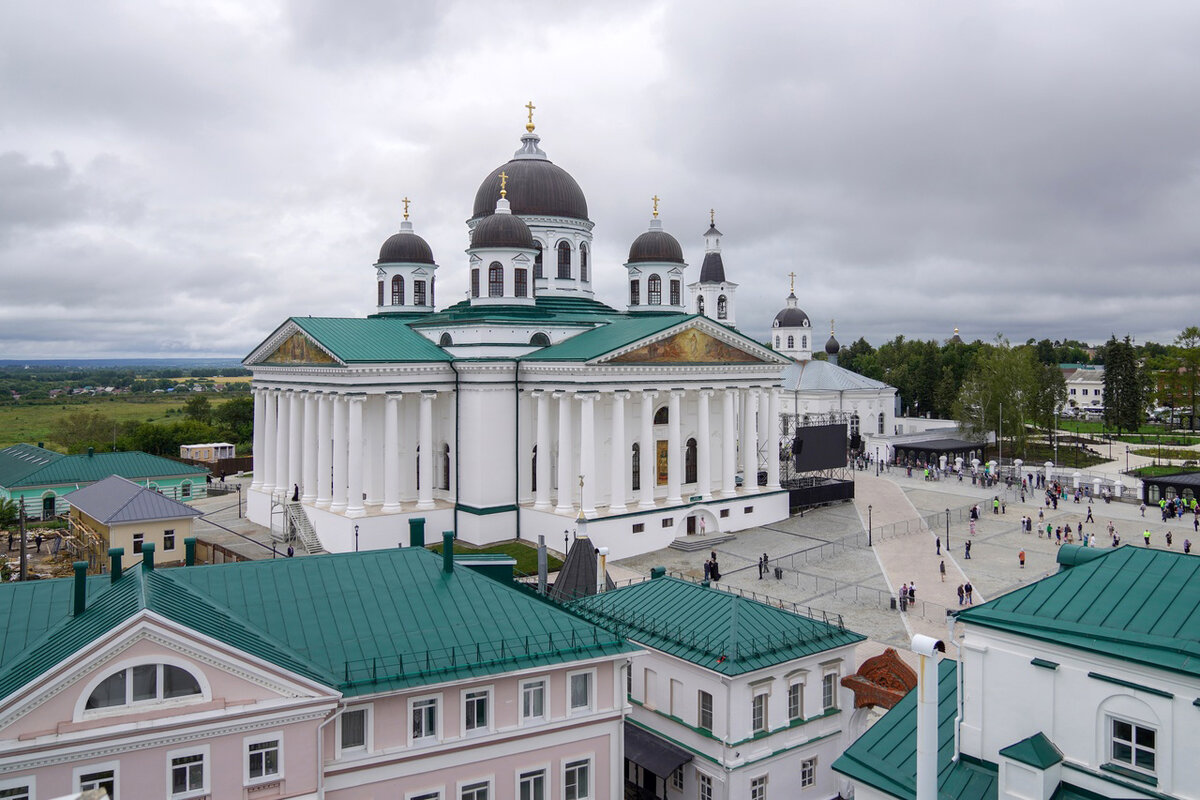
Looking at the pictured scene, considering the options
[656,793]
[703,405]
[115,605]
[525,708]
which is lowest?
[656,793]

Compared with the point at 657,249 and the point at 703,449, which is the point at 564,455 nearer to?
the point at 703,449

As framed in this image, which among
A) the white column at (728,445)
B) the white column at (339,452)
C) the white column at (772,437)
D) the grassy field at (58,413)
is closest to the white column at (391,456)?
the white column at (339,452)

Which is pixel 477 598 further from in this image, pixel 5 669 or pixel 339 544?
pixel 339 544

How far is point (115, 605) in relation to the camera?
12.9 metres

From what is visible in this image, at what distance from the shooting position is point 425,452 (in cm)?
3881

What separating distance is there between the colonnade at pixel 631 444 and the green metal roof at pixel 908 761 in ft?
72.7

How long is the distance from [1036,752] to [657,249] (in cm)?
3993

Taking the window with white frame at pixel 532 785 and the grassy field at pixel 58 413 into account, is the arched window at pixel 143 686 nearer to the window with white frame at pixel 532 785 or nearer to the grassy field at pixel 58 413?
the window with white frame at pixel 532 785

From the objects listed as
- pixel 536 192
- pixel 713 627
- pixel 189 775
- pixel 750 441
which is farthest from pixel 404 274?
pixel 189 775

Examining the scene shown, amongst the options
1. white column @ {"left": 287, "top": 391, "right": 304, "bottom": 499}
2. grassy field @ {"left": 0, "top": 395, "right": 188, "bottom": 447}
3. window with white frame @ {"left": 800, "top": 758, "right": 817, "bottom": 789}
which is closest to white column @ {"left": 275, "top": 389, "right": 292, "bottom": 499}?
white column @ {"left": 287, "top": 391, "right": 304, "bottom": 499}

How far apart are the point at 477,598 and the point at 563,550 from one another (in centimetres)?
2116

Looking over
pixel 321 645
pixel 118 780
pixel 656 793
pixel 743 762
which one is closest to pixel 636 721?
pixel 656 793

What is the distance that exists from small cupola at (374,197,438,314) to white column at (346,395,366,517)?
43.9 feet

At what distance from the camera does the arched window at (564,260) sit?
4650 centimetres
